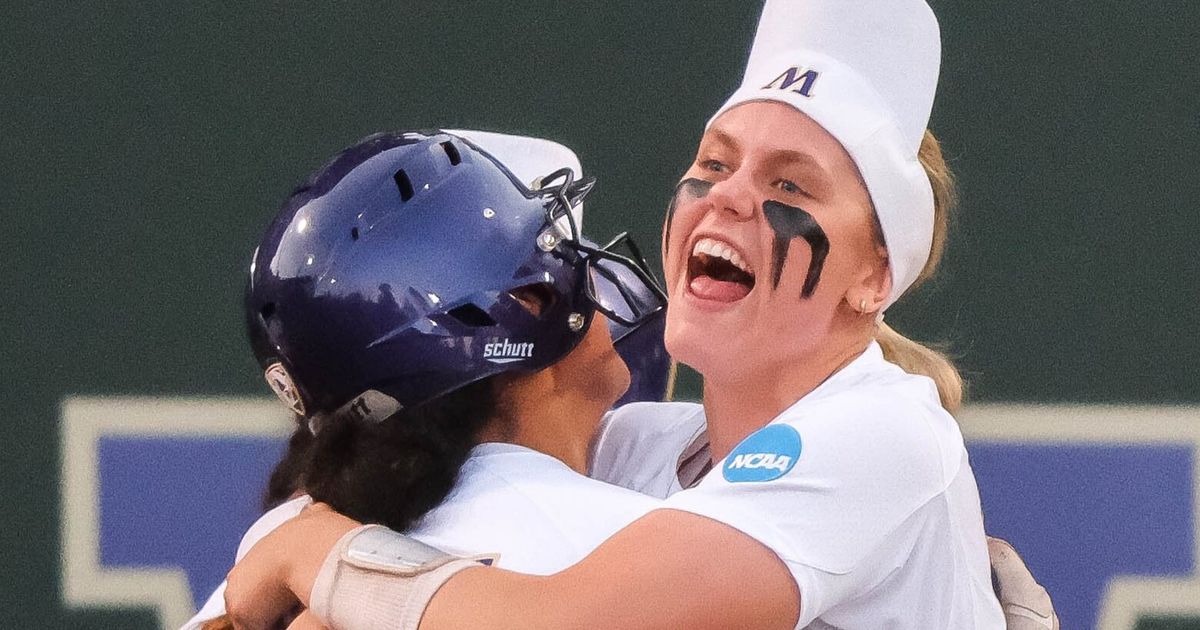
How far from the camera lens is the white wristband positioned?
7.53 ft

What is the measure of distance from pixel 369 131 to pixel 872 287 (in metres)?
1.52

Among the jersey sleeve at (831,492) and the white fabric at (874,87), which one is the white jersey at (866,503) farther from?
the white fabric at (874,87)

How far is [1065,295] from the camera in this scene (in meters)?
3.74

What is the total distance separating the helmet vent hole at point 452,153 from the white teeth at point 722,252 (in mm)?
404

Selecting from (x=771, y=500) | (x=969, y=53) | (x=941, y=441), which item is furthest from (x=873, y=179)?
(x=969, y=53)

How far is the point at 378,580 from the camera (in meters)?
2.33

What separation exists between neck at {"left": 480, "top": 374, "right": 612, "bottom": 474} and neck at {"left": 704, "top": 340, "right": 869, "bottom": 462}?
0.21 meters

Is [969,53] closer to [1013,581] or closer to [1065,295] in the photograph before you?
[1065,295]

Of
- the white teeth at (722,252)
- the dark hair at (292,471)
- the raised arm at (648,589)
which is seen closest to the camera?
the raised arm at (648,589)

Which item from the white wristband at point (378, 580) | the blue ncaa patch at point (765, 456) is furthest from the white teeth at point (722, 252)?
the white wristband at point (378, 580)

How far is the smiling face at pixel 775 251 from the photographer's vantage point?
261cm

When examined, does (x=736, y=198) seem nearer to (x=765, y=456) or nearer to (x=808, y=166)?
(x=808, y=166)

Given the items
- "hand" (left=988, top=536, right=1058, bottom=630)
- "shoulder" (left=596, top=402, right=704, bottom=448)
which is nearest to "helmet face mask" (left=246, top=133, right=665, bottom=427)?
"shoulder" (left=596, top=402, right=704, bottom=448)

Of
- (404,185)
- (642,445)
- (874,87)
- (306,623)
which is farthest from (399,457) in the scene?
(874,87)
